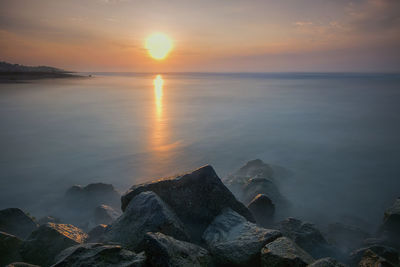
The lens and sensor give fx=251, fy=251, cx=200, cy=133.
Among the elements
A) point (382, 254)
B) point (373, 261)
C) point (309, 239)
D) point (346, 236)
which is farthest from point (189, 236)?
point (346, 236)

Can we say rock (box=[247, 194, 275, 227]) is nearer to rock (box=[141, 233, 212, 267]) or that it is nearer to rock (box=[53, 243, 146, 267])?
rock (box=[141, 233, 212, 267])

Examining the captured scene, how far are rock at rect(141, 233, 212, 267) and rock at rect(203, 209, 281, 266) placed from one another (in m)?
0.35

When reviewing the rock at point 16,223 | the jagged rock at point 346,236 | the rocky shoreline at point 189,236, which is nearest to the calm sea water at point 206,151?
the jagged rock at point 346,236

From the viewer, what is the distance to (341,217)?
7062mm

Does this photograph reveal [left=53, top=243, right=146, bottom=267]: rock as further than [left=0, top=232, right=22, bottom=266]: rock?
No

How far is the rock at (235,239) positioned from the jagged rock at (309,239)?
147cm

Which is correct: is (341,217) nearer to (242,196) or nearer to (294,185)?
(294,185)

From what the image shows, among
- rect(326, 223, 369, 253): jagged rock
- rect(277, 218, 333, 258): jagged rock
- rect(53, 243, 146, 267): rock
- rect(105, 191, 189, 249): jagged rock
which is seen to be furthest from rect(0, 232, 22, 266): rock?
rect(326, 223, 369, 253): jagged rock

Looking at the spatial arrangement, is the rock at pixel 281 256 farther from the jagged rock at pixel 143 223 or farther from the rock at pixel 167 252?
the jagged rock at pixel 143 223

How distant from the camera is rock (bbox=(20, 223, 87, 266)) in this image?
3652mm

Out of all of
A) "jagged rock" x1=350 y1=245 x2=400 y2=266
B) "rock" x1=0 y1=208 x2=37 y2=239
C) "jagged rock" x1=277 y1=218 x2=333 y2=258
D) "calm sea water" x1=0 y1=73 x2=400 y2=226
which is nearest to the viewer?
"jagged rock" x1=350 y1=245 x2=400 y2=266

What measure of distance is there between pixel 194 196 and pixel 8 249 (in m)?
2.87

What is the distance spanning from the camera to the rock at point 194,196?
13.6ft

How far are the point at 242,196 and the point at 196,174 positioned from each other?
343cm
